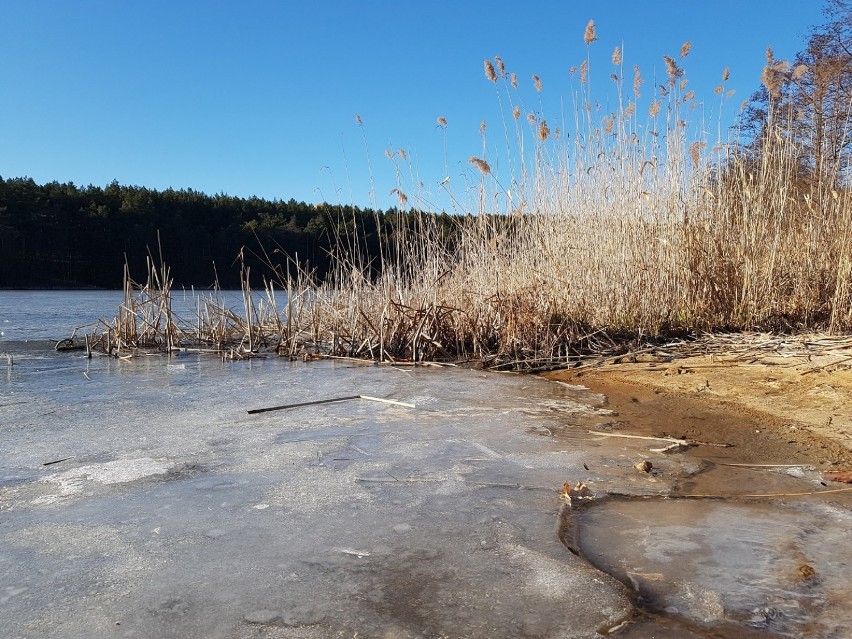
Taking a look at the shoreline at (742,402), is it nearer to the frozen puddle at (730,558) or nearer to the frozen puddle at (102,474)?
the frozen puddle at (730,558)

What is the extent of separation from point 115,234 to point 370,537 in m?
29.1

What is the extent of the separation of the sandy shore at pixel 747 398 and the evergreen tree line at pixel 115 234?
755 inches

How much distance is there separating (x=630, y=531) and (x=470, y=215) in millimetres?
3534

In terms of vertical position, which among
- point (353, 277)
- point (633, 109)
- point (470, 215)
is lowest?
point (353, 277)

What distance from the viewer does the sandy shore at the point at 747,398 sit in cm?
208

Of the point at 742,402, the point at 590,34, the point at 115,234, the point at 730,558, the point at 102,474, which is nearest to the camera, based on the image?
the point at 730,558

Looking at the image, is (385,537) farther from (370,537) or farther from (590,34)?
(590,34)

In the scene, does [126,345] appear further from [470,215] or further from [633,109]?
[633,109]

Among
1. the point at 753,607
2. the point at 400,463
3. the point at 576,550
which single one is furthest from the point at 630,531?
the point at 400,463

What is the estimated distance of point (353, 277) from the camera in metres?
4.79

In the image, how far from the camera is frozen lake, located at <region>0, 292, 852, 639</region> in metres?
1.00

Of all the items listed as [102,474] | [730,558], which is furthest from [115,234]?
[730,558]

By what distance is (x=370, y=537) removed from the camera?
1312 millimetres

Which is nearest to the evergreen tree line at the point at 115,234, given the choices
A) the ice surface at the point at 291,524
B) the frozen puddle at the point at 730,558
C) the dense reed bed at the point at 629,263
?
the dense reed bed at the point at 629,263
